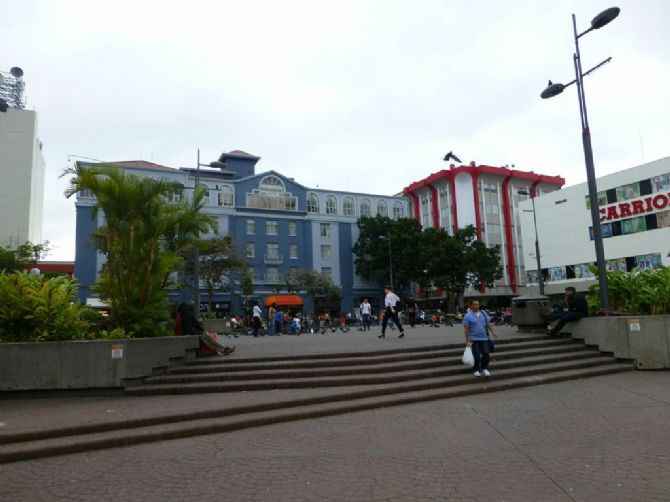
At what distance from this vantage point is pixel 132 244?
34.5 feet

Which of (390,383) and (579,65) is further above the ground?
(579,65)

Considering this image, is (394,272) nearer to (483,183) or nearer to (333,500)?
(483,183)

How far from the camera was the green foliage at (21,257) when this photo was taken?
25544 millimetres

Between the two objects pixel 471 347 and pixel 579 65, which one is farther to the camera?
pixel 579 65

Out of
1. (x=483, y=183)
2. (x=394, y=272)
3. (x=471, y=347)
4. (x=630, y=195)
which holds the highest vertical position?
(x=483, y=183)

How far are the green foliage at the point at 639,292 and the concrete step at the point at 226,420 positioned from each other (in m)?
3.84

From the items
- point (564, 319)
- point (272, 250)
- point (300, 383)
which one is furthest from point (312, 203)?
point (300, 383)

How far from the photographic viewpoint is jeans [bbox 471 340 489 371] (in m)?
9.66

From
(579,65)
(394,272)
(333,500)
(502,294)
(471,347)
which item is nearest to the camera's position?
(333,500)

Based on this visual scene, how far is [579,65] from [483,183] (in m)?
49.0

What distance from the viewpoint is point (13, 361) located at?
856 cm

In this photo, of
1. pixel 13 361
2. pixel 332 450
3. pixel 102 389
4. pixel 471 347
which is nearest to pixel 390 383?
pixel 471 347

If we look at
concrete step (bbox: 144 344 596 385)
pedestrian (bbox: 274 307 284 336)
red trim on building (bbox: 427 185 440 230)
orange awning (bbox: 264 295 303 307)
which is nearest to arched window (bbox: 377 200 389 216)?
red trim on building (bbox: 427 185 440 230)

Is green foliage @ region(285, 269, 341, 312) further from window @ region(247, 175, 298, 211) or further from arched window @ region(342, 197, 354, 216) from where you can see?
arched window @ region(342, 197, 354, 216)
